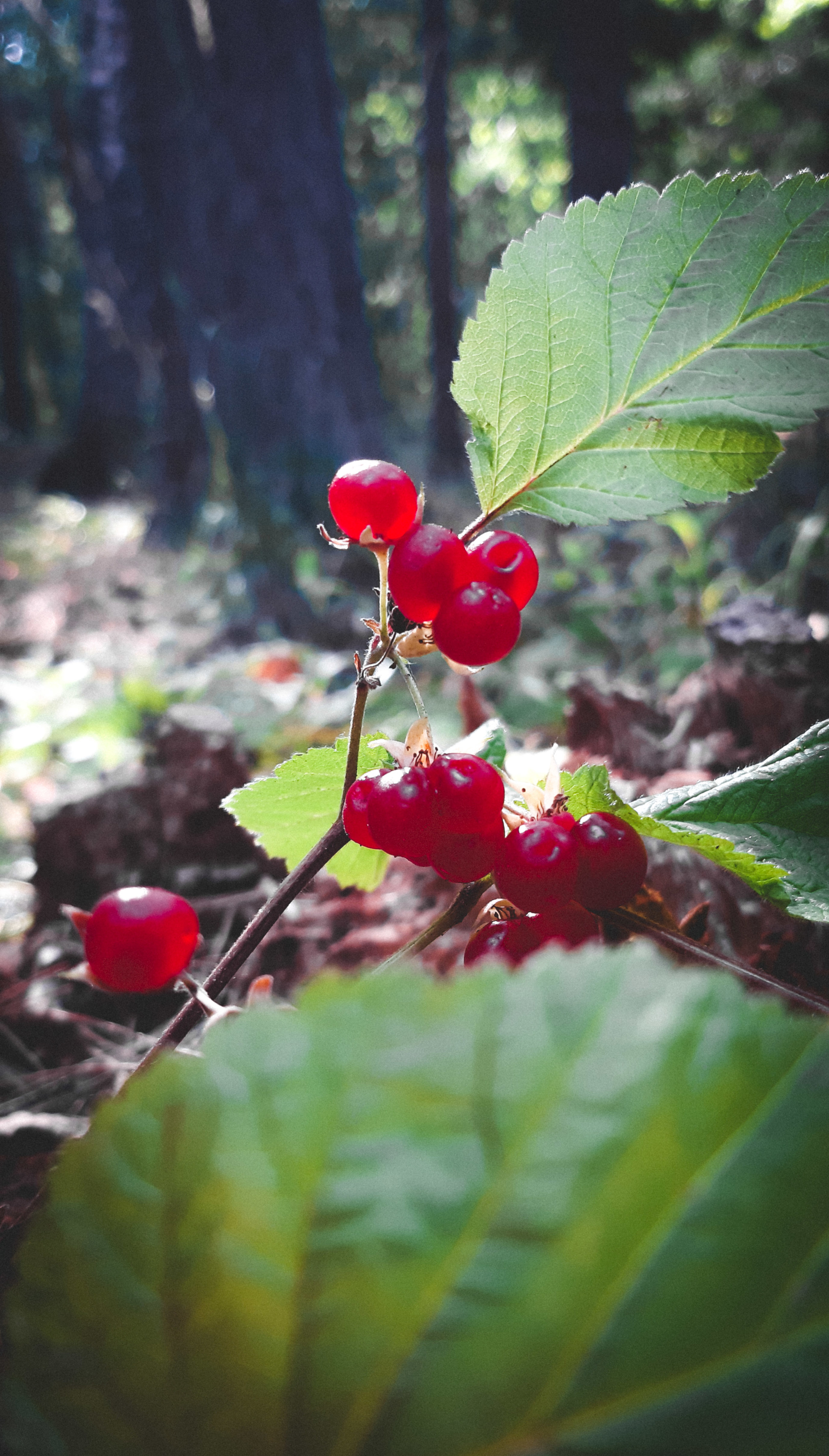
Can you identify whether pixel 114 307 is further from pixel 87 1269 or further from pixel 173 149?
pixel 87 1269

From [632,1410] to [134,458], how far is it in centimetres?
1034

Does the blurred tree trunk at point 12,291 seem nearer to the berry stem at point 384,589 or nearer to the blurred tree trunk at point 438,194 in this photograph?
the blurred tree trunk at point 438,194

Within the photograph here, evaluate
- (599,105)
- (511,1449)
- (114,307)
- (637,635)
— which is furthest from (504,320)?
(114,307)

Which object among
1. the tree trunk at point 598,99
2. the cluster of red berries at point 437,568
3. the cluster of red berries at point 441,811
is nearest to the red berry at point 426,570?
the cluster of red berries at point 437,568

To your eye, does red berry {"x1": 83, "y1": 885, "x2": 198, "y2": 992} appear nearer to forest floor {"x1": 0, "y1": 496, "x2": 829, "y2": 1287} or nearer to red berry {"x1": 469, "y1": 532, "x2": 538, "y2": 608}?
forest floor {"x1": 0, "y1": 496, "x2": 829, "y2": 1287}

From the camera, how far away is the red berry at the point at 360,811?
626 millimetres

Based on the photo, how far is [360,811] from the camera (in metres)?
0.63

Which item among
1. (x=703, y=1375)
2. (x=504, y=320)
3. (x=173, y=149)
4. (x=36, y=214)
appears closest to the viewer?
(x=703, y=1375)

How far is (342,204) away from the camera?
459cm

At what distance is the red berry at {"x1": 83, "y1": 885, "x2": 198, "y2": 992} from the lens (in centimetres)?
71

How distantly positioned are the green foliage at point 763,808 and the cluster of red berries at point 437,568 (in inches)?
6.4

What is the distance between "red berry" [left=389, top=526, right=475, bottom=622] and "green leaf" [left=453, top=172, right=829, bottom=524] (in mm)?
134

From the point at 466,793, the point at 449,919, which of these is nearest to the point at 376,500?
the point at 466,793

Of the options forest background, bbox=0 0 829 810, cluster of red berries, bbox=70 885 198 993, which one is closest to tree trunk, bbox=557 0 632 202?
forest background, bbox=0 0 829 810
